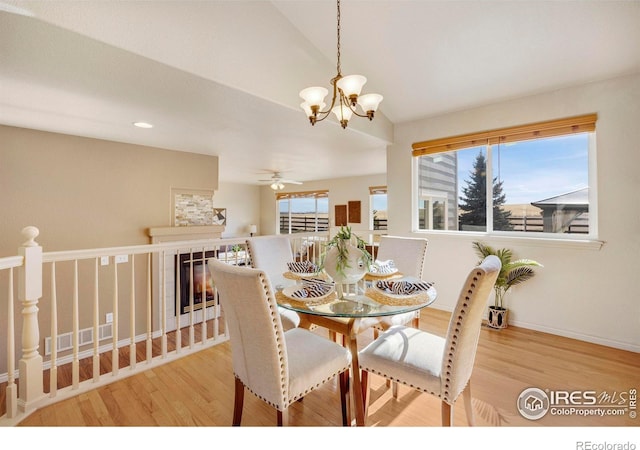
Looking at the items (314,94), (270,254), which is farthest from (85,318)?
(314,94)

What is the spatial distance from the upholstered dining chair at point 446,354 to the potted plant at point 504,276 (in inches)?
70.4

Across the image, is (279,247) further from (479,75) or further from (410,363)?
(479,75)

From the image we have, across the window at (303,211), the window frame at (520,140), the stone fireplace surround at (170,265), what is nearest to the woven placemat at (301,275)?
the window frame at (520,140)

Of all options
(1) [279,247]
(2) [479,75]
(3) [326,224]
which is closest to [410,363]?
(1) [279,247]

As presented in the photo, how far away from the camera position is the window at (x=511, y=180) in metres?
2.88

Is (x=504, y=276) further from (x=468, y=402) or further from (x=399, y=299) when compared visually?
(x=399, y=299)

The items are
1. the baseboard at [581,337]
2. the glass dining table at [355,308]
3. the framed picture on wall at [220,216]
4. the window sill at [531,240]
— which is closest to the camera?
the glass dining table at [355,308]

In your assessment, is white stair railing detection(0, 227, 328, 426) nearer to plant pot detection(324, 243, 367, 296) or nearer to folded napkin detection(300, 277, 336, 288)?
folded napkin detection(300, 277, 336, 288)

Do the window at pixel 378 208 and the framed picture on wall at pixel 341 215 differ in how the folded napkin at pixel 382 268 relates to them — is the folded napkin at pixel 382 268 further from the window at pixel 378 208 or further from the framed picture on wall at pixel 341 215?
the framed picture on wall at pixel 341 215

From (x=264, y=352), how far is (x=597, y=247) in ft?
10.2

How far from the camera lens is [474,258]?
3.40 meters
